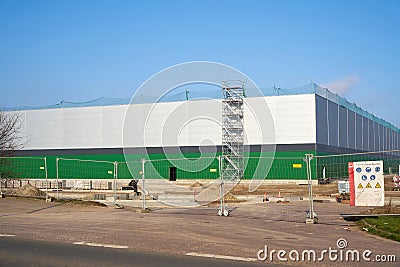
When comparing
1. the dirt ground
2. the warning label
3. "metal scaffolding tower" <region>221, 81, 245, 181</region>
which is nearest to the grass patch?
the dirt ground

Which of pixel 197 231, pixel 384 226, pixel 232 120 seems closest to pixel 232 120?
pixel 232 120

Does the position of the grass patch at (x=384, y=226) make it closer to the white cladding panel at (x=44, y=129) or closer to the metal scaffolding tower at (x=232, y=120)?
the metal scaffolding tower at (x=232, y=120)

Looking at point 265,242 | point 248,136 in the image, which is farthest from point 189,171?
point 265,242

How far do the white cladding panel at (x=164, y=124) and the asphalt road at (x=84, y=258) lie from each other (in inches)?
1589

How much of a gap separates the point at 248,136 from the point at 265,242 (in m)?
38.8

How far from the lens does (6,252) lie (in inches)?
396

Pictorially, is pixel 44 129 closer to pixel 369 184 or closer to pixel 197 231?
pixel 197 231

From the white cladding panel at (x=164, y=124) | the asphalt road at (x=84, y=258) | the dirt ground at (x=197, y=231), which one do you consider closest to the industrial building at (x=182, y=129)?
the white cladding panel at (x=164, y=124)

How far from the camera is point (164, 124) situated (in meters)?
54.4

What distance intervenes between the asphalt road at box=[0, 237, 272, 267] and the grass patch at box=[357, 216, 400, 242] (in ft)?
17.4

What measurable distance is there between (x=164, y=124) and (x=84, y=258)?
45135mm

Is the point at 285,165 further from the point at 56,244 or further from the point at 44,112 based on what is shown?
the point at 44,112

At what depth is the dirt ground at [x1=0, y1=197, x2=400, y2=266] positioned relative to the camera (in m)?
11.1

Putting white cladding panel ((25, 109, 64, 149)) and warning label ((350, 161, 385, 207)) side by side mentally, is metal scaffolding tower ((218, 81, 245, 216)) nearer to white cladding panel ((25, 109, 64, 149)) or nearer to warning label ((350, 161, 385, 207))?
white cladding panel ((25, 109, 64, 149))
